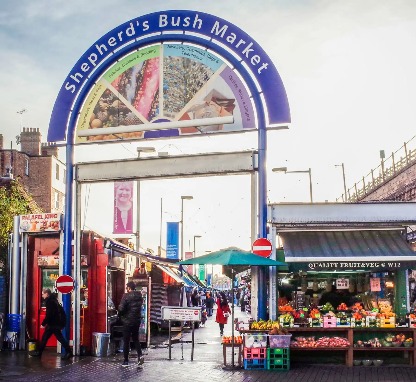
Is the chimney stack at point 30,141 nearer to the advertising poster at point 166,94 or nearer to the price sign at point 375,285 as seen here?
the advertising poster at point 166,94

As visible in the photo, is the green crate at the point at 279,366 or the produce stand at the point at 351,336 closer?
the green crate at the point at 279,366

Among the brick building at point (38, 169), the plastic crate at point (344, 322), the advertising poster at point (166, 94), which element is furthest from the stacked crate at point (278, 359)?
the brick building at point (38, 169)

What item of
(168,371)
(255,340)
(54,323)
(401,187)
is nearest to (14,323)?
(54,323)

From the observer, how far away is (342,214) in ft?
54.2

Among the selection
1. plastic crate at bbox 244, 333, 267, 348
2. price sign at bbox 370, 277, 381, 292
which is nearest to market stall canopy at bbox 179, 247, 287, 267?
plastic crate at bbox 244, 333, 267, 348

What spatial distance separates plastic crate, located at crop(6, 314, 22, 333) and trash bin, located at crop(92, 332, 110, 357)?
9.73ft

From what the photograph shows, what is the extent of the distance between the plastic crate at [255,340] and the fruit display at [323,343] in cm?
79

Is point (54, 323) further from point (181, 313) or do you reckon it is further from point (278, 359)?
point (278, 359)

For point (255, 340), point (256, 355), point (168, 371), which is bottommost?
point (168, 371)

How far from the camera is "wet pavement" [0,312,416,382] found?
13219mm

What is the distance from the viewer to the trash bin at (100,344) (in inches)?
707

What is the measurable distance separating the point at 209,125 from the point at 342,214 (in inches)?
172

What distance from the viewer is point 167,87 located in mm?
18484

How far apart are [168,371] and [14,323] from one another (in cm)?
735
